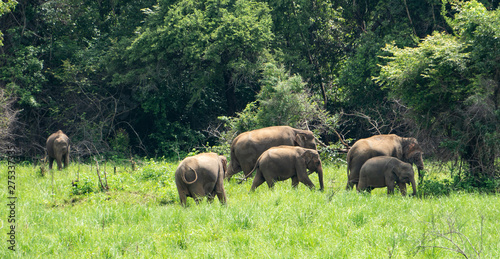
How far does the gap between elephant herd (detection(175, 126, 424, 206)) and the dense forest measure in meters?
2.93

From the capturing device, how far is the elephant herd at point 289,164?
1005 centimetres

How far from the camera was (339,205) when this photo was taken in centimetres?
948

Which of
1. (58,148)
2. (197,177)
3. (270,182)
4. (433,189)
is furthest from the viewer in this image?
(58,148)

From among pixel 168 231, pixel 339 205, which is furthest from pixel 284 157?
pixel 168 231

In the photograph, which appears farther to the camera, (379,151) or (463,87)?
(379,151)

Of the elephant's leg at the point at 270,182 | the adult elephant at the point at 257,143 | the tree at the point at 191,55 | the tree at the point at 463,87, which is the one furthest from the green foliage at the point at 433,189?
the tree at the point at 191,55

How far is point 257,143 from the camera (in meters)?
13.9

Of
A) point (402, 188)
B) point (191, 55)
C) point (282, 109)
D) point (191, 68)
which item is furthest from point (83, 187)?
point (191, 68)

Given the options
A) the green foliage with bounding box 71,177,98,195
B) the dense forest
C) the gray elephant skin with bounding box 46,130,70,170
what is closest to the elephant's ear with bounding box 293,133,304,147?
the dense forest

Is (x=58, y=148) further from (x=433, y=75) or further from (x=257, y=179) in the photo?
(x=433, y=75)

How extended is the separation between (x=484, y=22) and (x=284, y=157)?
207 inches

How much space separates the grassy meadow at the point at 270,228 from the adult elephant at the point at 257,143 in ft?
9.69

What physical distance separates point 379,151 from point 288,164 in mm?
2294

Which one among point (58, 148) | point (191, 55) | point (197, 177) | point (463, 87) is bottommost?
point (58, 148)
